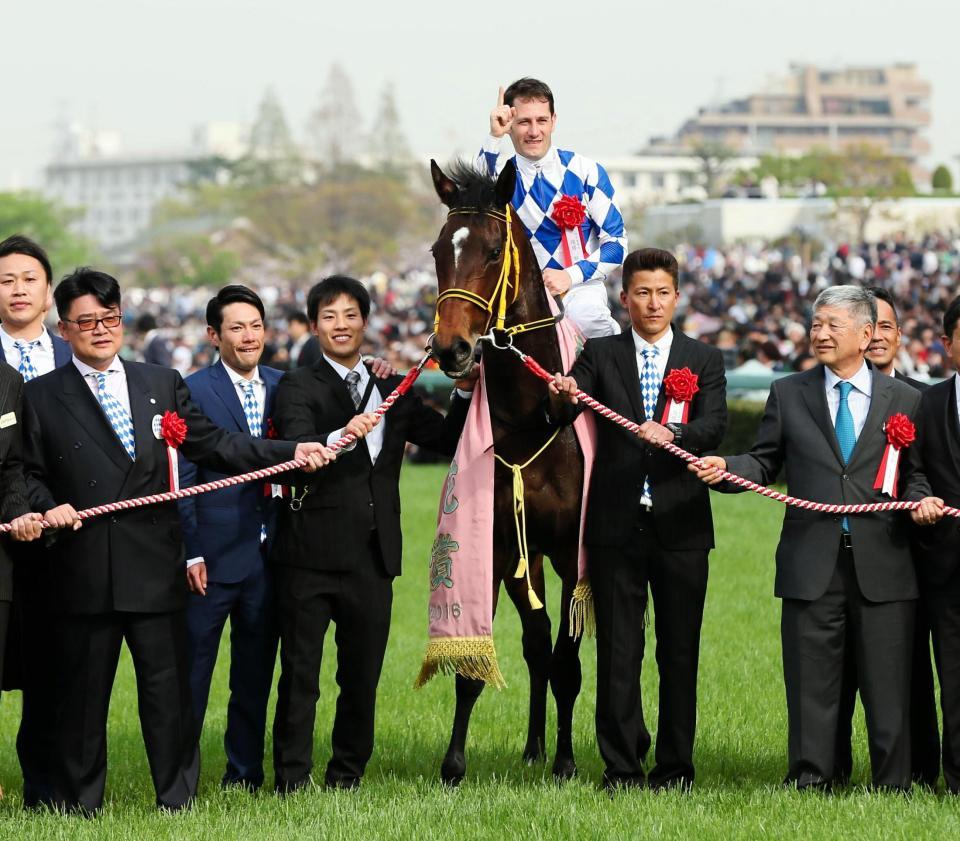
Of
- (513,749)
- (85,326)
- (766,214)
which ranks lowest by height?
(513,749)

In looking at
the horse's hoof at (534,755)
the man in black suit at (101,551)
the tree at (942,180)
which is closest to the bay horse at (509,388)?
the horse's hoof at (534,755)

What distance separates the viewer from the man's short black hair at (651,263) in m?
6.16

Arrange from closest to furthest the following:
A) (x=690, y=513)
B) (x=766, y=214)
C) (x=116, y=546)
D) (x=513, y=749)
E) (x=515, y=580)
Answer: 1. (x=116, y=546)
2. (x=690, y=513)
3. (x=515, y=580)
4. (x=513, y=749)
5. (x=766, y=214)

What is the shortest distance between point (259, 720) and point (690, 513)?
1.93 m

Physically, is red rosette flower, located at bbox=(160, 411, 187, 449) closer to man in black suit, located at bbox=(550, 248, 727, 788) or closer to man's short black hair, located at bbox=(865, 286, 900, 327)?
man in black suit, located at bbox=(550, 248, 727, 788)

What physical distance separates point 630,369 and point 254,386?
5.08ft

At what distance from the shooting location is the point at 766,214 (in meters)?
73.2

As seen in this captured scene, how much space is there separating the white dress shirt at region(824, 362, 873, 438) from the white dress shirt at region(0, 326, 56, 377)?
3031mm

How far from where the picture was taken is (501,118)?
22.3ft

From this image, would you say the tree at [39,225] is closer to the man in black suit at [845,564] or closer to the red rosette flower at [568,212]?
the red rosette flower at [568,212]

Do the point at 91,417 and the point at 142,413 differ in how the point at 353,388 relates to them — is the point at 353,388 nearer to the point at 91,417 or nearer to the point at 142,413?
the point at 142,413

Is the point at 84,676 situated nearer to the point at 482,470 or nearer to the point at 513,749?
the point at 482,470

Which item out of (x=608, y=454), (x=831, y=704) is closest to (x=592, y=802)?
(x=831, y=704)

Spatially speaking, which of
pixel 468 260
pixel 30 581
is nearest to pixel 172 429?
pixel 30 581
